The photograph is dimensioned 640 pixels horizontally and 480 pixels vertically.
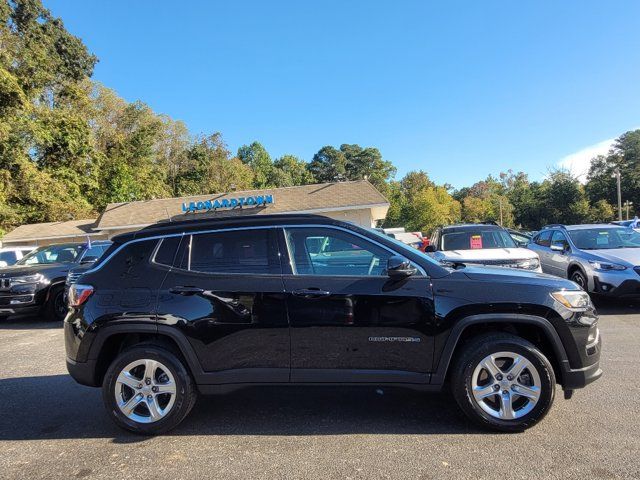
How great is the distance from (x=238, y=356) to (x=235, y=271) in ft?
2.37

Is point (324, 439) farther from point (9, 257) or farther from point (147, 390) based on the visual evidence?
point (9, 257)

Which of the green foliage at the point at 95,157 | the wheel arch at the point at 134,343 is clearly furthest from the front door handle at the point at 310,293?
the green foliage at the point at 95,157

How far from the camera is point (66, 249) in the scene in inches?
458

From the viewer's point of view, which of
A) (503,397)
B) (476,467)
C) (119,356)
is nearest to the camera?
(476,467)

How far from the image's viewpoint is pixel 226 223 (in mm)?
4098

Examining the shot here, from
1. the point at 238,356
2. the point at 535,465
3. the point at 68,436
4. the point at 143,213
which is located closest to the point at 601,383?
the point at 535,465

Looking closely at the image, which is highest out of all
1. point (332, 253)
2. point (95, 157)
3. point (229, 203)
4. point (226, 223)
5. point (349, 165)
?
point (349, 165)

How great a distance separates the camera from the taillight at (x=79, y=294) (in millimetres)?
3943

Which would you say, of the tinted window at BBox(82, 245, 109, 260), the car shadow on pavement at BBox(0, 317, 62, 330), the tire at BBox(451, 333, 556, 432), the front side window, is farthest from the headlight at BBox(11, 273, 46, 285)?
the tire at BBox(451, 333, 556, 432)

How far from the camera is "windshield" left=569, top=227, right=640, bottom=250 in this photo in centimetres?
907

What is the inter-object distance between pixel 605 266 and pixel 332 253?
6.63 metres

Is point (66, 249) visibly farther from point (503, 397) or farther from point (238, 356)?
point (503, 397)

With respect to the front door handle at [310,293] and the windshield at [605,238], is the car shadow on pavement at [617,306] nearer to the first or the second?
the windshield at [605,238]

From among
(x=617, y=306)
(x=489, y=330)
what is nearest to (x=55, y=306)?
(x=489, y=330)
